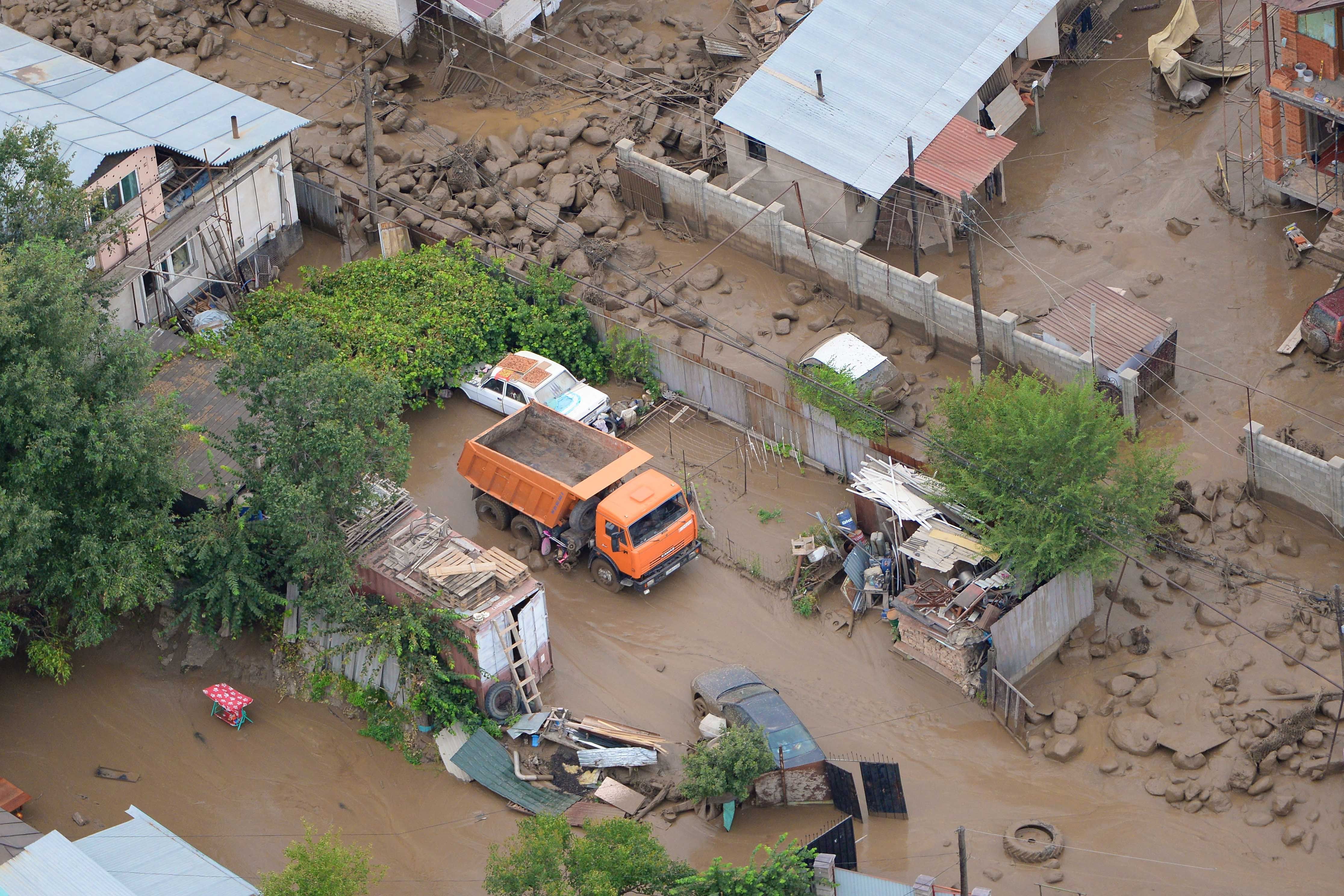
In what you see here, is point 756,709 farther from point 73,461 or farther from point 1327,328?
point 1327,328

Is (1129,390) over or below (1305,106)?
below

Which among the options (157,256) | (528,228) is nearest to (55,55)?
(157,256)

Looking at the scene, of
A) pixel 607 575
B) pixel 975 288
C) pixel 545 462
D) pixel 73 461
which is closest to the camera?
pixel 73 461

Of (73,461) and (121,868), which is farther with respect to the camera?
(73,461)

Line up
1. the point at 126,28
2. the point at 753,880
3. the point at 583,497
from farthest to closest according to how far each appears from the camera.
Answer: the point at 126,28, the point at 583,497, the point at 753,880

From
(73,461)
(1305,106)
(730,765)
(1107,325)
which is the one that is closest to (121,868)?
(73,461)

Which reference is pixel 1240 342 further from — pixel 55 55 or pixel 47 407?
pixel 55 55

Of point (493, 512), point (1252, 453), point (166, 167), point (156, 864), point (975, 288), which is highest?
point (166, 167)

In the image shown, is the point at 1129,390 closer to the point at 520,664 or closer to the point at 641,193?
the point at 641,193
